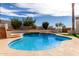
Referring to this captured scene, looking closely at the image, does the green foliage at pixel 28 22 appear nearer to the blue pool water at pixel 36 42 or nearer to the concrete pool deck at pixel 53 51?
the blue pool water at pixel 36 42

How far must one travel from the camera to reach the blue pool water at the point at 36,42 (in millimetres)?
3422

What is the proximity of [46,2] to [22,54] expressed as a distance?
3.85ft

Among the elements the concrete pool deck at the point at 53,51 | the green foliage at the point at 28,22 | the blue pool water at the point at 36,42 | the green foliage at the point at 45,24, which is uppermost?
the green foliage at the point at 28,22

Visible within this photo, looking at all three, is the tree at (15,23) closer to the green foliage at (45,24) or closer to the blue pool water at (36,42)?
the blue pool water at (36,42)

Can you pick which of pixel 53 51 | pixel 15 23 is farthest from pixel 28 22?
pixel 53 51

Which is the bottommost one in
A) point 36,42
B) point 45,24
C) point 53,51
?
point 53,51

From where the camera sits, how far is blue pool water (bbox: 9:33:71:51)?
11.2ft

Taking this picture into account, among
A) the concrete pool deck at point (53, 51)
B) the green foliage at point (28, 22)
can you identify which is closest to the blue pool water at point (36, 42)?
the concrete pool deck at point (53, 51)

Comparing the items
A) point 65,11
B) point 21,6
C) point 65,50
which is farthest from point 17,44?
point 65,11

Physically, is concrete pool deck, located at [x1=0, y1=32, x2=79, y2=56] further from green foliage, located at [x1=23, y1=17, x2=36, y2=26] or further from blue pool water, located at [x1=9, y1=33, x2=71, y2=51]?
green foliage, located at [x1=23, y1=17, x2=36, y2=26]

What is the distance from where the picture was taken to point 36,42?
3.45 m

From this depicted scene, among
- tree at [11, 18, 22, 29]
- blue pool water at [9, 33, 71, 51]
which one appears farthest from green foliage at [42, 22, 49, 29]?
tree at [11, 18, 22, 29]

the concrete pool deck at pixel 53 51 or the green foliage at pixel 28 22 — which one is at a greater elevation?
the green foliage at pixel 28 22

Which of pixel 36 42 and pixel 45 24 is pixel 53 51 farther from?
pixel 45 24
